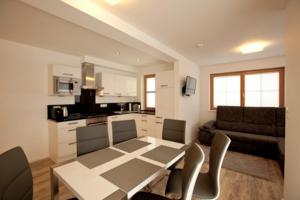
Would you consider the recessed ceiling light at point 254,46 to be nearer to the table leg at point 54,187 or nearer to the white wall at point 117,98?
the white wall at point 117,98

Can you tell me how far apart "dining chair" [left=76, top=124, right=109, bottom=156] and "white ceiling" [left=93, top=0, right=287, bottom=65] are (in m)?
1.52

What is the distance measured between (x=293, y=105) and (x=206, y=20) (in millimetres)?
1432

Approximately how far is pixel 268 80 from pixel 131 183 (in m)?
4.50

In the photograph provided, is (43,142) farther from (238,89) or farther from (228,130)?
(238,89)

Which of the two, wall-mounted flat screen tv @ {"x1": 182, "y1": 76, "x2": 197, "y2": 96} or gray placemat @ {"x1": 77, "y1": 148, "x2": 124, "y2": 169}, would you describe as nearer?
gray placemat @ {"x1": 77, "y1": 148, "x2": 124, "y2": 169}

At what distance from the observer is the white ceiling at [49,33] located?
176 centimetres

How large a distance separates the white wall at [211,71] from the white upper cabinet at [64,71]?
379cm

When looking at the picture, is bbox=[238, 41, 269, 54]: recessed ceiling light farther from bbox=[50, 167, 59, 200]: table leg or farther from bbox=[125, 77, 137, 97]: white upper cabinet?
bbox=[50, 167, 59, 200]: table leg

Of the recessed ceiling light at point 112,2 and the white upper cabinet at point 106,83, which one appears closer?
the recessed ceiling light at point 112,2

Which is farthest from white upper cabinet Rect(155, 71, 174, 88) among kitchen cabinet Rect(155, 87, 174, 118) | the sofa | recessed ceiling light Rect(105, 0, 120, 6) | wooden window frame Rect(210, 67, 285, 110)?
recessed ceiling light Rect(105, 0, 120, 6)

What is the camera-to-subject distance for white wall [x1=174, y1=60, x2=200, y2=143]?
3.46 m

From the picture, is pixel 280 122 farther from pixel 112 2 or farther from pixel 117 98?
pixel 117 98

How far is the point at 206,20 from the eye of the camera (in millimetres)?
1935

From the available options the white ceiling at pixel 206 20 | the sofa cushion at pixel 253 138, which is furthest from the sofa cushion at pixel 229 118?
the white ceiling at pixel 206 20
